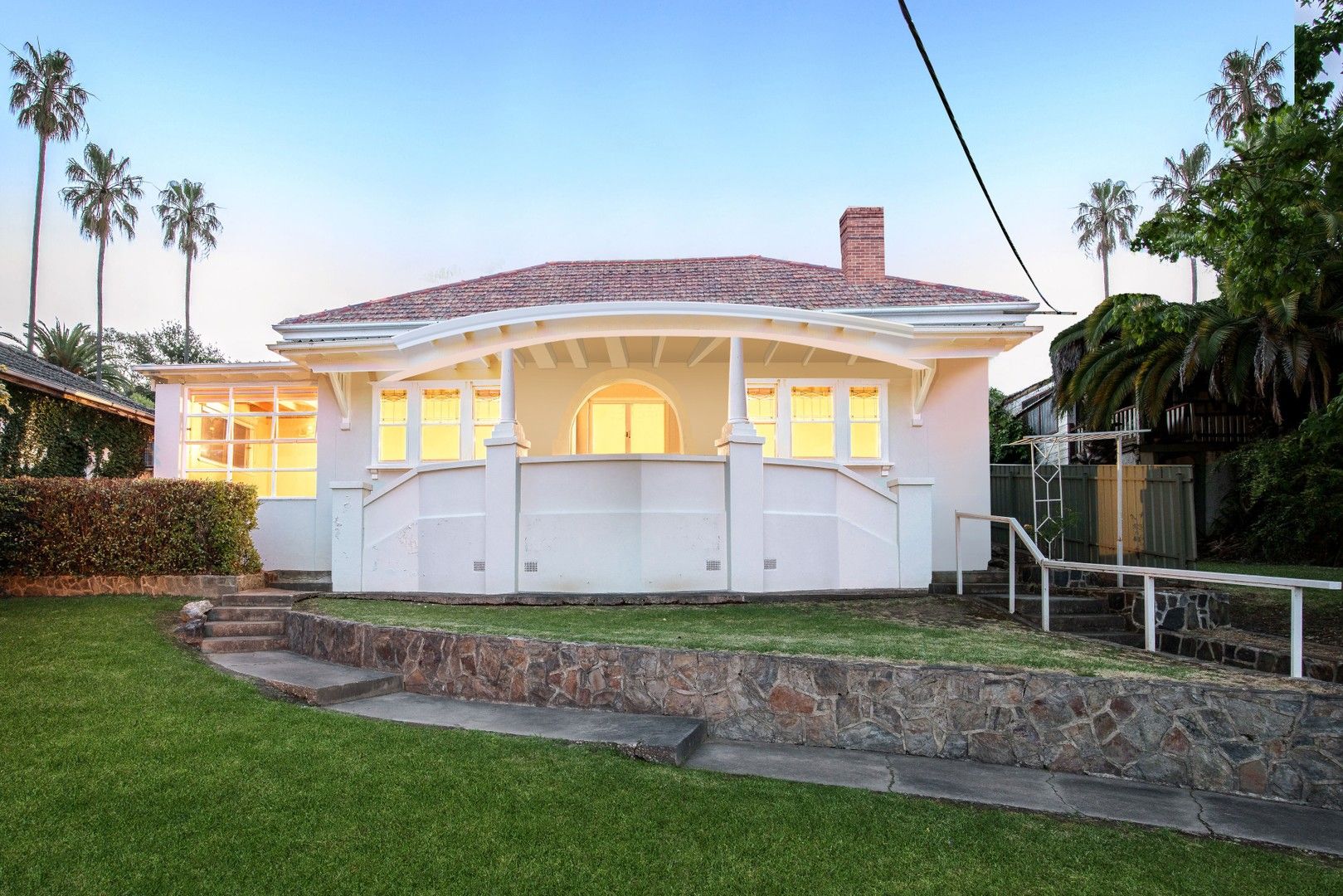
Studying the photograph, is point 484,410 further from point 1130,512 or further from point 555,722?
point 1130,512

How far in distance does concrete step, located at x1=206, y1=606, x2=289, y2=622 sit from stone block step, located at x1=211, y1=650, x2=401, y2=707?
144 centimetres

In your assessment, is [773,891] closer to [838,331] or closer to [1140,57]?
[838,331]

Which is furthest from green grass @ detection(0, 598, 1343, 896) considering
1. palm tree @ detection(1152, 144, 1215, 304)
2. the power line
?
palm tree @ detection(1152, 144, 1215, 304)

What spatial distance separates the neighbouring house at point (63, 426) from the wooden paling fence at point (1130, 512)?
62.4 feet

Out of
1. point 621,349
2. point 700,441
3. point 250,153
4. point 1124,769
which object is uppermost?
point 250,153

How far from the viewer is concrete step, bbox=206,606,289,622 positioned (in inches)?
388

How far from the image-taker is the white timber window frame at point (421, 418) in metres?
13.6

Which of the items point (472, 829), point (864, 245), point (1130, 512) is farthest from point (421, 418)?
point (1130, 512)

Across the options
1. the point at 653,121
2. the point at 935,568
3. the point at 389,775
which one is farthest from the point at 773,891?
the point at 653,121

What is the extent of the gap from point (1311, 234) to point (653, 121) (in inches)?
525

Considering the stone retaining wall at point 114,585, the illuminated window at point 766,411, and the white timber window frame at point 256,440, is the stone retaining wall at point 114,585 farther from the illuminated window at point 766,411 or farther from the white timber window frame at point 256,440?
the illuminated window at point 766,411

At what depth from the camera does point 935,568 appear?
1288 centimetres

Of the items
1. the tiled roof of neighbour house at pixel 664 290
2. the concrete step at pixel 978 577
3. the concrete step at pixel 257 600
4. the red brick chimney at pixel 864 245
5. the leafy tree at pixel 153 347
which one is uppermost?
the leafy tree at pixel 153 347

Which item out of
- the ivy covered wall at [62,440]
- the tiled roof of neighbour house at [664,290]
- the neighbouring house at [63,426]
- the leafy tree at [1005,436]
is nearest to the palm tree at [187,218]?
the neighbouring house at [63,426]
